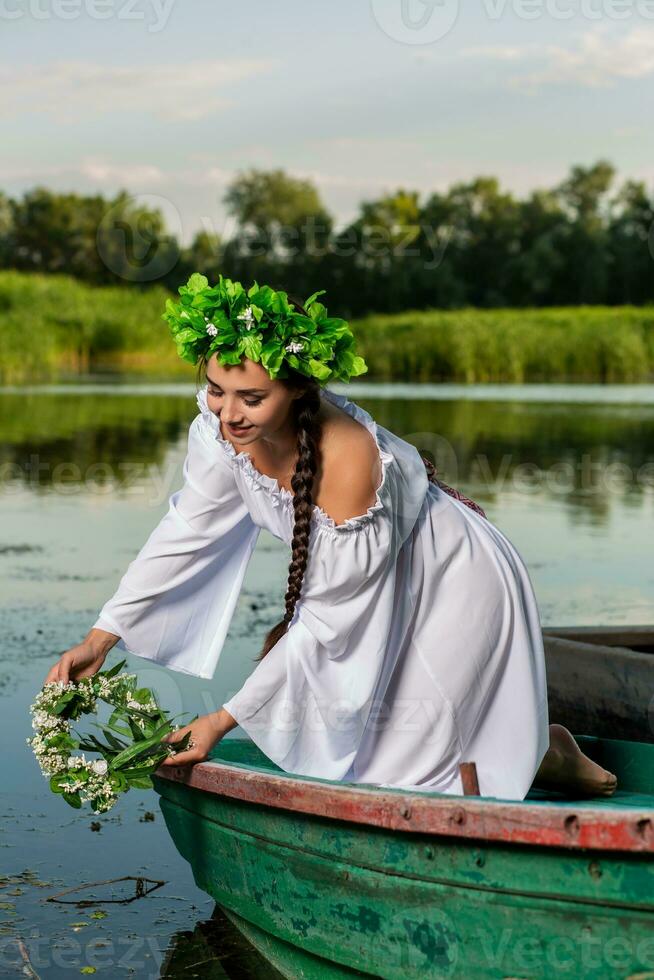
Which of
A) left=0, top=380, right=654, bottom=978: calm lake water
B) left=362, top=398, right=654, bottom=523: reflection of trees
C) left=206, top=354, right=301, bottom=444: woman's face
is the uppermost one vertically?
left=206, top=354, right=301, bottom=444: woman's face

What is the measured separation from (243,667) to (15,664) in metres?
0.98

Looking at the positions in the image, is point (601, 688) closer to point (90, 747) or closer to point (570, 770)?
point (570, 770)

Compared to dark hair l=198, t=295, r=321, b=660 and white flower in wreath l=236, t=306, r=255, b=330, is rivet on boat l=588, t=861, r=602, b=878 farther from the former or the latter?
white flower in wreath l=236, t=306, r=255, b=330

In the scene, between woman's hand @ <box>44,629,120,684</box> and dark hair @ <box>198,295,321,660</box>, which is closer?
dark hair @ <box>198,295,321,660</box>

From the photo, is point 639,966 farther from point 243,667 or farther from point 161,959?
point 243,667

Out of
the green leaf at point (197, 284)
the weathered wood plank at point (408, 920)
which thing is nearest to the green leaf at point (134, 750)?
the weathered wood plank at point (408, 920)

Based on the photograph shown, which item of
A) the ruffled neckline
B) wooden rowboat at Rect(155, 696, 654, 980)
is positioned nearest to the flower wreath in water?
wooden rowboat at Rect(155, 696, 654, 980)

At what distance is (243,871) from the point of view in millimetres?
3928

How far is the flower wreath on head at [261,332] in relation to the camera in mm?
3559

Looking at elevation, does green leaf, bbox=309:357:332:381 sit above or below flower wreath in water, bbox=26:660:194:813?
above

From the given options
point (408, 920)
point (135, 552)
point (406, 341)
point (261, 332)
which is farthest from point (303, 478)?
point (406, 341)

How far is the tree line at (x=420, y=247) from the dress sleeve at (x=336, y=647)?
4311 centimetres

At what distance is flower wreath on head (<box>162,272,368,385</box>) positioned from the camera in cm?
356

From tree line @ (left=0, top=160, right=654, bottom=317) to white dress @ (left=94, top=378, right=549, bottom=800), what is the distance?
43.0 metres
